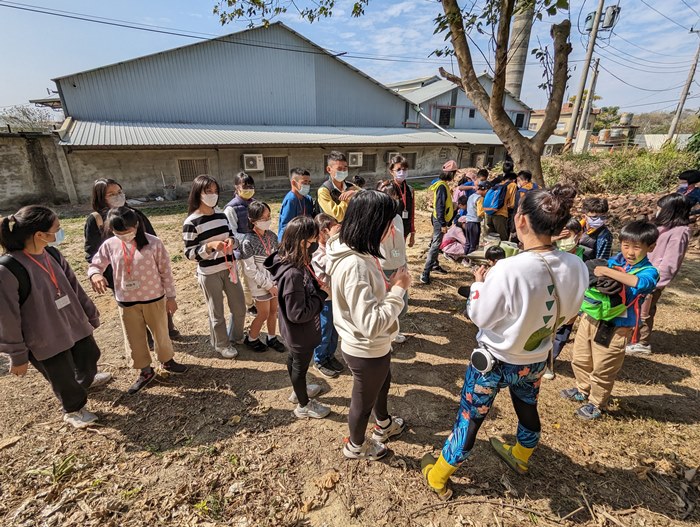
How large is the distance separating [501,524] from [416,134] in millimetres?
20187

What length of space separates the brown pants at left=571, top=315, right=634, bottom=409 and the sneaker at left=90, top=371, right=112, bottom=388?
4.24 meters

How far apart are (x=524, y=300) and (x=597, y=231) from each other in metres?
2.85

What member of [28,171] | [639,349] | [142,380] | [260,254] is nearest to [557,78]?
[639,349]

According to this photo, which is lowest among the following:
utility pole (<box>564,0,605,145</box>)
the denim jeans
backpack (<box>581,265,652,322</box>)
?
the denim jeans

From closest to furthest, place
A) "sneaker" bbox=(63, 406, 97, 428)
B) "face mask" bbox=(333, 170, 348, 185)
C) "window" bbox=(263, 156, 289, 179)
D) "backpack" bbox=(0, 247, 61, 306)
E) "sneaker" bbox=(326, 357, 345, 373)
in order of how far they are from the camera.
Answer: "backpack" bbox=(0, 247, 61, 306) < "sneaker" bbox=(63, 406, 97, 428) < "sneaker" bbox=(326, 357, 345, 373) < "face mask" bbox=(333, 170, 348, 185) < "window" bbox=(263, 156, 289, 179)

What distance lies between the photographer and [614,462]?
94.3 inches

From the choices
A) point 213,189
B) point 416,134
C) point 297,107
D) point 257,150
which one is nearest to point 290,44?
point 297,107

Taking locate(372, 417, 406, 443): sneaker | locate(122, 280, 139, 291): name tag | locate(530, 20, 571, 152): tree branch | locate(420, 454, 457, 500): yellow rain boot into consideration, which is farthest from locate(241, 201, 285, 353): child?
locate(530, 20, 571, 152): tree branch

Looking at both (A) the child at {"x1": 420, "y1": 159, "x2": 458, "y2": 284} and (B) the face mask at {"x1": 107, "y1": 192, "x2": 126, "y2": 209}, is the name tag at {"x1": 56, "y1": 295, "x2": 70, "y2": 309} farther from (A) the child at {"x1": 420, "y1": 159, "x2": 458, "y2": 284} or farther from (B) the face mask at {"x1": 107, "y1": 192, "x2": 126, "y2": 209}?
(A) the child at {"x1": 420, "y1": 159, "x2": 458, "y2": 284}

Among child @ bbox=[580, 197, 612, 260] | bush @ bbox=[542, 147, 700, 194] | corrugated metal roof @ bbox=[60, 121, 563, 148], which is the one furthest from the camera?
corrugated metal roof @ bbox=[60, 121, 563, 148]

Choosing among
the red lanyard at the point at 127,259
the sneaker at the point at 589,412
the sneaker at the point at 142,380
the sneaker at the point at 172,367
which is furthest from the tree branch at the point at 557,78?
the sneaker at the point at 142,380

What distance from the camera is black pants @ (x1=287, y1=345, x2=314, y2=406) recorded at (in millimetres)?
2428

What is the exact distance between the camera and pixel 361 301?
5.70 feet

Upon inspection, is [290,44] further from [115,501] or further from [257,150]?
[115,501]
